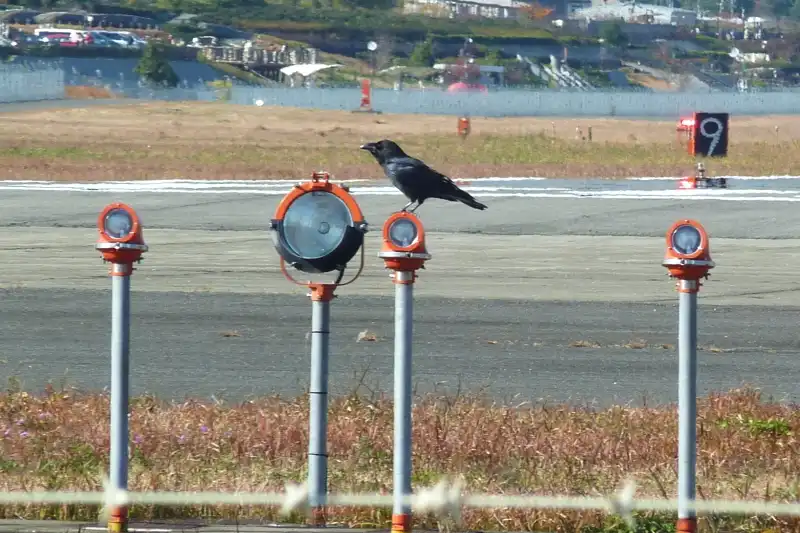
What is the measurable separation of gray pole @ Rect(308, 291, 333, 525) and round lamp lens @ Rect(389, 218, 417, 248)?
0.57 m

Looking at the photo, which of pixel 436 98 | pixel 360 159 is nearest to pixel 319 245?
pixel 360 159

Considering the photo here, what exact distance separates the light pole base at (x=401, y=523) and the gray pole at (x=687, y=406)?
95 centimetres

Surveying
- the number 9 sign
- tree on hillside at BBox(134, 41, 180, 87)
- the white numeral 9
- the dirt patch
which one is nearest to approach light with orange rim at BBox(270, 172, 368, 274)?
the number 9 sign

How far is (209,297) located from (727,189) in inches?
684

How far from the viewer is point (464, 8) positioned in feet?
504

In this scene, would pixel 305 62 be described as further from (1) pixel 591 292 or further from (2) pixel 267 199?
(1) pixel 591 292

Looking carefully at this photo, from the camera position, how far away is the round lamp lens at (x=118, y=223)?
18.7 feet

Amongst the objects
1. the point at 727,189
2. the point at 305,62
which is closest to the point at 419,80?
the point at 305,62

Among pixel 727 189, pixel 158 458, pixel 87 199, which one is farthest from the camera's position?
pixel 727 189

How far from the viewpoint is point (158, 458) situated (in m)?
7.32

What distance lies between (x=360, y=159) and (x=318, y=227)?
39659mm

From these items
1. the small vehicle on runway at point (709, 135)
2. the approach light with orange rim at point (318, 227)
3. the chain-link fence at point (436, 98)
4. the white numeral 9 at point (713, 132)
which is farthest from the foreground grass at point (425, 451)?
the chain-link fence at point (436, 98)

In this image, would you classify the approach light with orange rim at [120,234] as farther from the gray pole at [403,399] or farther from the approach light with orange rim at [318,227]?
the gray pole at [403,399]

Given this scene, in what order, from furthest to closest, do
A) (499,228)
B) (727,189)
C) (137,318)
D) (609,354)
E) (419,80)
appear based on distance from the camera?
(419,80), (727,189), (499,228), (137,318), (609,354)
